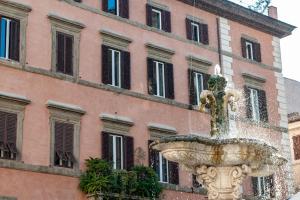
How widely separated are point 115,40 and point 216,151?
12.4 m

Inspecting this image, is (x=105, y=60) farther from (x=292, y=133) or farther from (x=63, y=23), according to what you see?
(x=292, y=133)

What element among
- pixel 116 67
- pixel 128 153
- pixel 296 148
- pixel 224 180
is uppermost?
pixel 116 67

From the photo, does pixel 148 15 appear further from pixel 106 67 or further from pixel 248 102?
pixel 248 102

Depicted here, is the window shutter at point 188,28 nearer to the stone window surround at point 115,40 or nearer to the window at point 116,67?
the stone window surround at point 115,40

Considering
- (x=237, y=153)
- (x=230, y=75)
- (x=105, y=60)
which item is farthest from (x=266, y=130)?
(x=237, y=153)

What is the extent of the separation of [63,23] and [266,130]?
11.1 meters

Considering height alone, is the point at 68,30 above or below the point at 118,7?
below


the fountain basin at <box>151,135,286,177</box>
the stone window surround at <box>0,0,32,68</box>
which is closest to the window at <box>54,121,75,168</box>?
the stone window surround at <box>0,0,32,68</box>

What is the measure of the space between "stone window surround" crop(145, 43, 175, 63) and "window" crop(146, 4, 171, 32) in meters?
0.99

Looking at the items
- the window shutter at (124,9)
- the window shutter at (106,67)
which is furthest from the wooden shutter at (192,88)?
the window shutter at (106,67)

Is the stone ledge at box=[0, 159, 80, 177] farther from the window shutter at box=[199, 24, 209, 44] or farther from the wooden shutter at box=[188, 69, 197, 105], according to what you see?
the window shutter at box=[199, 24, 209, 44]

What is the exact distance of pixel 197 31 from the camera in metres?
27.8

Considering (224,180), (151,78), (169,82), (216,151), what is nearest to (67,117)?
(151,78)

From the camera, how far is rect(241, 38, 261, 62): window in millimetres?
29719
